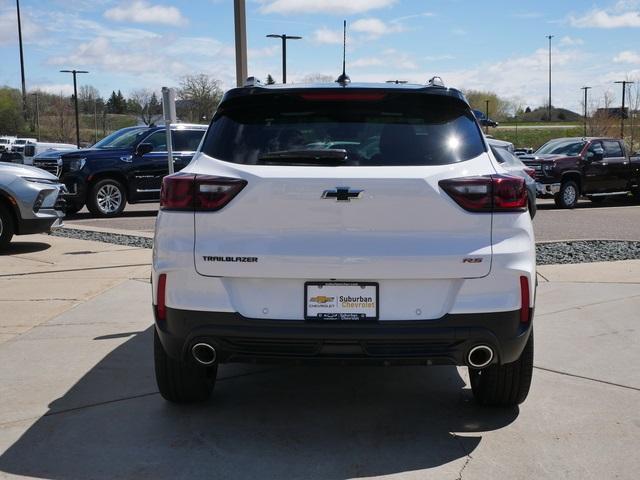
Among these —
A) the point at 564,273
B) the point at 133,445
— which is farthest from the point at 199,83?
the point at 133,445

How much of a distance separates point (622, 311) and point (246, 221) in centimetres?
454

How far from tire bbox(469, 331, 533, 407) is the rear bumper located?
1.47 feet

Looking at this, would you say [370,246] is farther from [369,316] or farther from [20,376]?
[20,376]

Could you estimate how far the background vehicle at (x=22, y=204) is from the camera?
10.3m

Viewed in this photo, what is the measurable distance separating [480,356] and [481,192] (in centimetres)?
81

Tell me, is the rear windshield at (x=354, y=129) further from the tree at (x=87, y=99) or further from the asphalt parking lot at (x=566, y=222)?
the tree at (x=87, y=99)

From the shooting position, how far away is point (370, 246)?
Result: 3.55 metres

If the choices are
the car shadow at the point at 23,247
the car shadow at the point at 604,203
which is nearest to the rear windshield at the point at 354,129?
the car shadow at the point at 23,247

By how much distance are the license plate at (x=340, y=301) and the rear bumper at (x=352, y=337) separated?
40 mm

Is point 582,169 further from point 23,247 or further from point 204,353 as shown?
point 204,353

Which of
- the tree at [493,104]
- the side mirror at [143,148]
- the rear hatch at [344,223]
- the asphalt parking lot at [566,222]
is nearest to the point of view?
the rear hatch at [344,223]

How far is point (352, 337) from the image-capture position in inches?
140

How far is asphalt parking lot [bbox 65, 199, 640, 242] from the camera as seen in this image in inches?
533

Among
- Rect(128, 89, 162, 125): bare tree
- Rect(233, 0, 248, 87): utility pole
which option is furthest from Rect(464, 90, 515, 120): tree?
Rect(233, 0, 248, 87): utility pole
